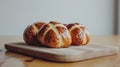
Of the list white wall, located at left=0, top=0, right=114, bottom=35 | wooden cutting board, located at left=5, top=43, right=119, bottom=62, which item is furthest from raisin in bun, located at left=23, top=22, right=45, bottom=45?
white wall, located at left=0, top=0, right=114, bottom=35

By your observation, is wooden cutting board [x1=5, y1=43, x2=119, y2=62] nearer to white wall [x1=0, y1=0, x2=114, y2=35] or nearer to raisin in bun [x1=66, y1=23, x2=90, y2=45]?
raisin in bun [x1=66, y1=23, x2=90, y2=45]

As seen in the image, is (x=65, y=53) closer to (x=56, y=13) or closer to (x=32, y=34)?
(x=32, y=34)

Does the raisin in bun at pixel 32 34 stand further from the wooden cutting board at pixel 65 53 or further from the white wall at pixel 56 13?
the white wall at pixel 56 13

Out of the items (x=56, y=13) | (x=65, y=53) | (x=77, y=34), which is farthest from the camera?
(x=56, y=13)

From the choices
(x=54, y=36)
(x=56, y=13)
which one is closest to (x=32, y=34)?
(x=54, y=36)

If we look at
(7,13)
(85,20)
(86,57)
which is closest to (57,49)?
(86,57)

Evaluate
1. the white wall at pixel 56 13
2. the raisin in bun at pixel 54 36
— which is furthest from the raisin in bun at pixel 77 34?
the white wall at pixel 56 13
